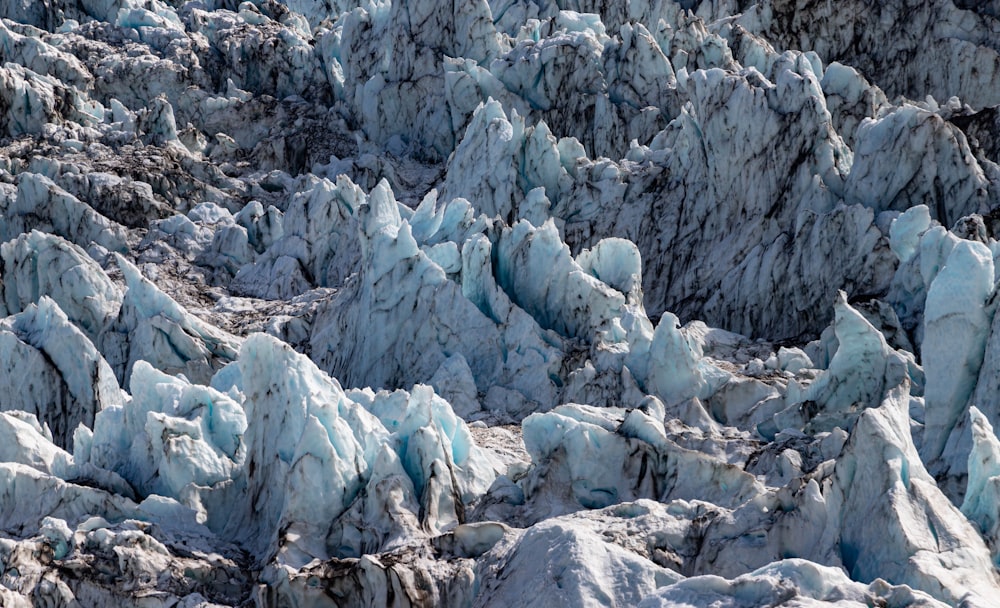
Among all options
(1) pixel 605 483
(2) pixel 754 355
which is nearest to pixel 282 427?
(1) pixel 605 483

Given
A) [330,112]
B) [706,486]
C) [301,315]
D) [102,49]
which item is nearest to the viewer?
[706,486]

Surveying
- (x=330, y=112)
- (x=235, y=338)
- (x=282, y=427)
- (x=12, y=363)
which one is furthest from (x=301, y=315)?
(x=330, y=112)

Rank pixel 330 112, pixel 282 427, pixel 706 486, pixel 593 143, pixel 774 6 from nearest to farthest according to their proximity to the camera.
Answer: pixel 706 486
pixel 282 427
pixel 593 143
pixel 774 6
pixel 330 112

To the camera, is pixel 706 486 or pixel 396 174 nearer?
pixel 706 486

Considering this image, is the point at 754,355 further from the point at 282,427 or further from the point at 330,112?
the point at 330,112

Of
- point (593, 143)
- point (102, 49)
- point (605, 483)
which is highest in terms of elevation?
point (605, 483)

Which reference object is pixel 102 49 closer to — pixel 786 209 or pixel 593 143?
pixel 593 143

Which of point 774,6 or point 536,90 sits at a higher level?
point 774,6
